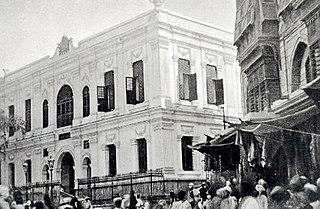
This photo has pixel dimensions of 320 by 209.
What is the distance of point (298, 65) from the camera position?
5023 millimetres

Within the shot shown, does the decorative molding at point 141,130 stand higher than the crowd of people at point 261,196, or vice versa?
the decorative molding at point 141,130

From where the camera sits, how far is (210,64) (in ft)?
22.4

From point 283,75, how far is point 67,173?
107 inches

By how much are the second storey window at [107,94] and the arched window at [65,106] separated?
1.17 feet

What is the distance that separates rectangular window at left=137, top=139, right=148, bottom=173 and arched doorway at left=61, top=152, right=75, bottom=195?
2.70 ft

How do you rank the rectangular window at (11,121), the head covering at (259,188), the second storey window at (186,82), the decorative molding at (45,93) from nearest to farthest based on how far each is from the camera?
the head covering at (259,188) → the rectangular window at (11,121) → the second storey window at (186,82) → the decorative molding at (45,93)

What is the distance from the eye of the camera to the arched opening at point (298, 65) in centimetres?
501

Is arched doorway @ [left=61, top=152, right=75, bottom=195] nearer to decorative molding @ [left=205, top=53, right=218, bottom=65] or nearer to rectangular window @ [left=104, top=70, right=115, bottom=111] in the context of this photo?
rectangular window @ [left=104, top=70, right=115, bottom=111]

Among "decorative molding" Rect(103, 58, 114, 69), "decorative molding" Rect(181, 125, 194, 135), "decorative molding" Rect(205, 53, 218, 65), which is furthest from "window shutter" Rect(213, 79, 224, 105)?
"decorative molding" Rect(103, 58, 114, 69)

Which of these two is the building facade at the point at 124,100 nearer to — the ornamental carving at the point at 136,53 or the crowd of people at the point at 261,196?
the ornamental carving at the point at 136,53

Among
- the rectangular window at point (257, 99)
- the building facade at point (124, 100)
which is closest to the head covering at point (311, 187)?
the rectangular window at point (257, 99)

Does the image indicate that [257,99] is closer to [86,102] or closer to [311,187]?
[311,187]

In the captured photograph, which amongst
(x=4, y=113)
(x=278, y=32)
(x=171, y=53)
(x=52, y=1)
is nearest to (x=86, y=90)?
(x=171, y=53)

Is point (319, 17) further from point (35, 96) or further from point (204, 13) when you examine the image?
point (35, 96)
